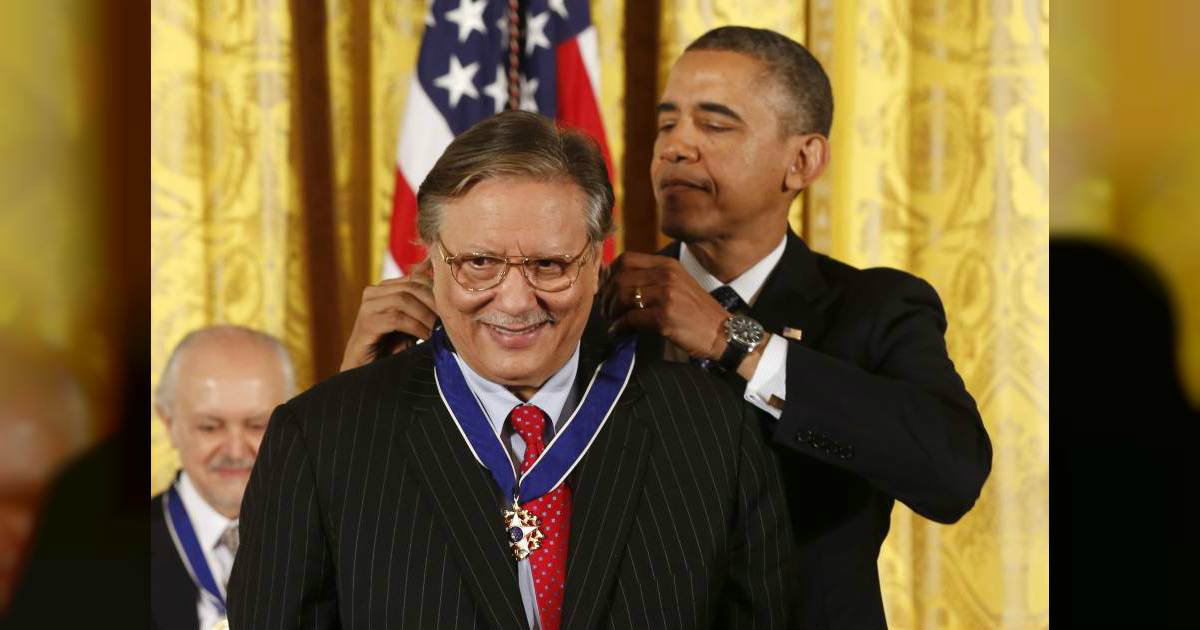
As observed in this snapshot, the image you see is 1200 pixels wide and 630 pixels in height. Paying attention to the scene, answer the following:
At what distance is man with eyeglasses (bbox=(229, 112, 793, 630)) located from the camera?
167 cm

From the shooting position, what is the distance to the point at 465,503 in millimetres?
1698

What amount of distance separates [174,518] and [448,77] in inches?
51.0

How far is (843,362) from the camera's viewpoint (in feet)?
6.92

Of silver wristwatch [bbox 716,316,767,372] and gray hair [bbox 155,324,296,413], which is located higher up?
silver wristwatch [bbox 716,316,767,372]

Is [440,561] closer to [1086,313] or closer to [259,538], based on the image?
[259,538]

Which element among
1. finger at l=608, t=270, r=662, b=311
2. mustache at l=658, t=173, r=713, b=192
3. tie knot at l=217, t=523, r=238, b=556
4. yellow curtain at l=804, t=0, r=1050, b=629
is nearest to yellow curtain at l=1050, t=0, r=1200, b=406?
yellow curtain at l=804, t=0, r=1050, b=629

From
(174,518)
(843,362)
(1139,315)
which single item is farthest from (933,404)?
(174,518)

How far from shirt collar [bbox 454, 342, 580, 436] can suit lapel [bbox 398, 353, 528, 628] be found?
6 cm

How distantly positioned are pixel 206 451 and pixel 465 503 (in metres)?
1.80

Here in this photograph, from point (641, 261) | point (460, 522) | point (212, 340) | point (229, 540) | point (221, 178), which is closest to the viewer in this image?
point (460, 522)

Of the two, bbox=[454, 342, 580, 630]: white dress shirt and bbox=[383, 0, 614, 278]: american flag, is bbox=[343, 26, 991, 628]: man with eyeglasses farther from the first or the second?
bbox=[383, 0, 614, 278]: american flag

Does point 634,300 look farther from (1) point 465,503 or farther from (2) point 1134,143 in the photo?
(2) point 1134,143

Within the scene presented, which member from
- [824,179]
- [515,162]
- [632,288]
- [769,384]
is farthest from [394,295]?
[824,179]

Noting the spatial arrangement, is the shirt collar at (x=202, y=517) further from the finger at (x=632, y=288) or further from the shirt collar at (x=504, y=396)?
A: the shirt collar at (x=504, y=396)
